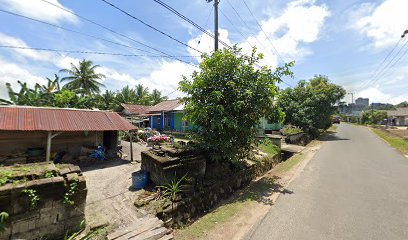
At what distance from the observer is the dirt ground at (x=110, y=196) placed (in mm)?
5672

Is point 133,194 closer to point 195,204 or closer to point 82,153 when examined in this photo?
point 195,204

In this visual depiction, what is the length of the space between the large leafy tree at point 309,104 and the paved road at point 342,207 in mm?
13141

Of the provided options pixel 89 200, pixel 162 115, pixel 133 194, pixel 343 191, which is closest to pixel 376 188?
pixel 343 191

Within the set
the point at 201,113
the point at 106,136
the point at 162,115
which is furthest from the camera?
the point at 162,115

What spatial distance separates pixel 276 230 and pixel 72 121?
38.0 ft

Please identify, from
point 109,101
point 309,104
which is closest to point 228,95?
point 309,104

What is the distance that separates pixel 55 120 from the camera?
35.4 ft

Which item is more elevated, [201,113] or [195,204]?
[201,113]

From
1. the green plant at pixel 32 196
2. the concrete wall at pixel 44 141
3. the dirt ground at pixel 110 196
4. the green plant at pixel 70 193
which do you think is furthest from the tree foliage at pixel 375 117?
the green plant at pixel 32 196

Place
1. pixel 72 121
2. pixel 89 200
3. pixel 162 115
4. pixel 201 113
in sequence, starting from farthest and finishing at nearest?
pixel 162 115, pixel 72 121, pixel 201 113, pixel 89 200

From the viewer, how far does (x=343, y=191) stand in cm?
773

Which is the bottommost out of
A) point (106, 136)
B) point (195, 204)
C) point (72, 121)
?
point (195, 204)

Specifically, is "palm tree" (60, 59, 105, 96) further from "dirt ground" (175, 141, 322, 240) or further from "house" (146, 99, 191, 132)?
"dirt ground" (175, 141, 322, 240)

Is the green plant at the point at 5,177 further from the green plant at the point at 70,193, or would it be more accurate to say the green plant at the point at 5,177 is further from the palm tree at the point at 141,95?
the palm tree at the point at 141,95
